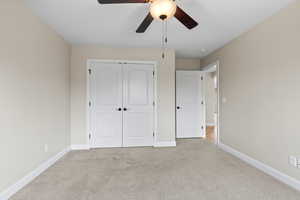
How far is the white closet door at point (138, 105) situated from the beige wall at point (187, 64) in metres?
1.26

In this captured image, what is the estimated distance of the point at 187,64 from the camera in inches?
188

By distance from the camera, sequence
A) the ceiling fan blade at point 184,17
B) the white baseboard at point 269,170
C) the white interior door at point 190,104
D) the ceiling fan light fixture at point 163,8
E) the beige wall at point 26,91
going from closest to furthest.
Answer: the ceiling fan light fixture at point 163,8, the ceiling fan blade at point 184,17, the beige wall at point 26,91, the white baseboard at point 269,170, the white interior door at point 190,104

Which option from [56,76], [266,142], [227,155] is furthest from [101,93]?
[266,142]

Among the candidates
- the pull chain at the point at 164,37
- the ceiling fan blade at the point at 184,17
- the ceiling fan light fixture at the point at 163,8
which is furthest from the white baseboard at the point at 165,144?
the ceiling fan light fixture at the point at 163,8

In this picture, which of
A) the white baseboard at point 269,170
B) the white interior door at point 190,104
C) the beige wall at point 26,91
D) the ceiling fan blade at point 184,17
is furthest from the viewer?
the white interior door at point 190,104

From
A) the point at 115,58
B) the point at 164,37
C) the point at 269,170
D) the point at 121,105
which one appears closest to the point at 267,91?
the point at 269,170

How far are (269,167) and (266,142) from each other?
36 centimetres

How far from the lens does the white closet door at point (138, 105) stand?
3.76m

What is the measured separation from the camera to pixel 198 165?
2701 mm

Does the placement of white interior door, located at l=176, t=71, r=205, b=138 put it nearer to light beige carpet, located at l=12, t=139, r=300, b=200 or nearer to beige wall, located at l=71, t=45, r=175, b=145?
beige wall, located at l=71, t=45, r=175, b=145

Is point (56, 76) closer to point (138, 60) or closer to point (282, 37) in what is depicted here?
point (138, 60)

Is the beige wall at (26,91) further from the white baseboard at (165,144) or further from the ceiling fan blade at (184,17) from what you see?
the white baseboard at (165,144)

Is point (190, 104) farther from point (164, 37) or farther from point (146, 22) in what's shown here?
point (146, 22)

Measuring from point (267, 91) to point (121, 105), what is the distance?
2779mm
